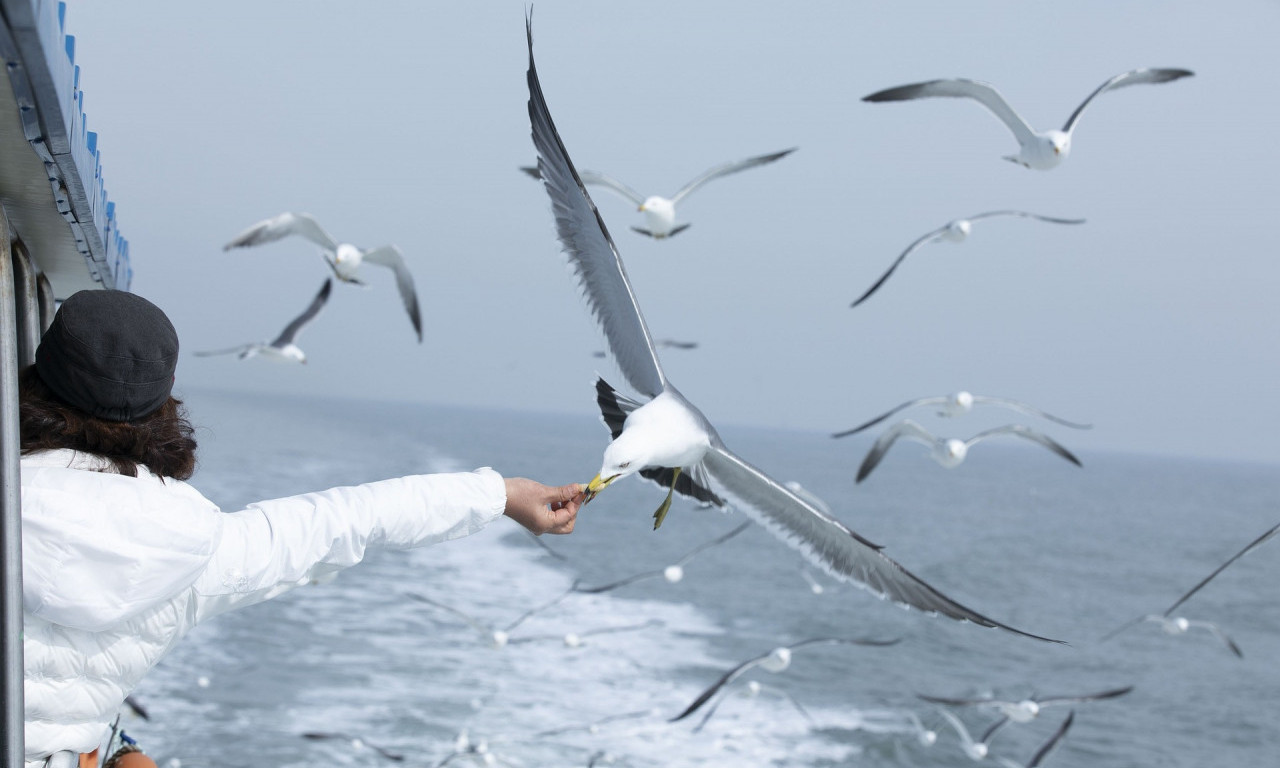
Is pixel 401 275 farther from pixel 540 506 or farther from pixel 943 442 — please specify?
pixel 540 506

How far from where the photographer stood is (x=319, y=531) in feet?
4.63

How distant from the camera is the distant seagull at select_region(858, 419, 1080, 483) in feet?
33.3

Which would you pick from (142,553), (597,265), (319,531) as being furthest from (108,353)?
(597,265)

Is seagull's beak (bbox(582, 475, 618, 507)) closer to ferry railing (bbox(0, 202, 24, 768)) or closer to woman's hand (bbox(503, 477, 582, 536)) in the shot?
woman's hand (bbox(503, 477, 582, 536))

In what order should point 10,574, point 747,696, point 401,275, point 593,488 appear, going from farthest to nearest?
point 747,696
point 401,275
point 593,488
point 10,574

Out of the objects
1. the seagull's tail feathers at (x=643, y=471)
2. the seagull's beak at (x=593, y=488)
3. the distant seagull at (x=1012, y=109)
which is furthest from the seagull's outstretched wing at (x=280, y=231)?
the seagull's beak at (x=593, y=488)

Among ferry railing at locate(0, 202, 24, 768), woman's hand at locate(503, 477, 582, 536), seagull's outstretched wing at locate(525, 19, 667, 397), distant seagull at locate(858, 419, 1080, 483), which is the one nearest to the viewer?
ferry railing at locate(0, 202, 24, 768)

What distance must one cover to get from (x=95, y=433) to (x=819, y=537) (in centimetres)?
270

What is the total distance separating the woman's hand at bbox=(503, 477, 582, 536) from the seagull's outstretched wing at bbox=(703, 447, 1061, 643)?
122 cm

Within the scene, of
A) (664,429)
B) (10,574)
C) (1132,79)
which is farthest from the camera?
(1132,79)

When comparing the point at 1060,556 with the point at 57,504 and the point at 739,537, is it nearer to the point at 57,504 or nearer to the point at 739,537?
the point at 739,537

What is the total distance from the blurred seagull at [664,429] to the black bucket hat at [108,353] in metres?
1.34

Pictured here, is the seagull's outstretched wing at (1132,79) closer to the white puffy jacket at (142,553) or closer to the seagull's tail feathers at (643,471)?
the seagull's tail feathers at (643,471)

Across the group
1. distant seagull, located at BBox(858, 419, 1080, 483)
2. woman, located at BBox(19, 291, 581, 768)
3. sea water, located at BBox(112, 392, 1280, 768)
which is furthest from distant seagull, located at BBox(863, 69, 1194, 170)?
woman, located at BBox(19, 291, 581, 768)
